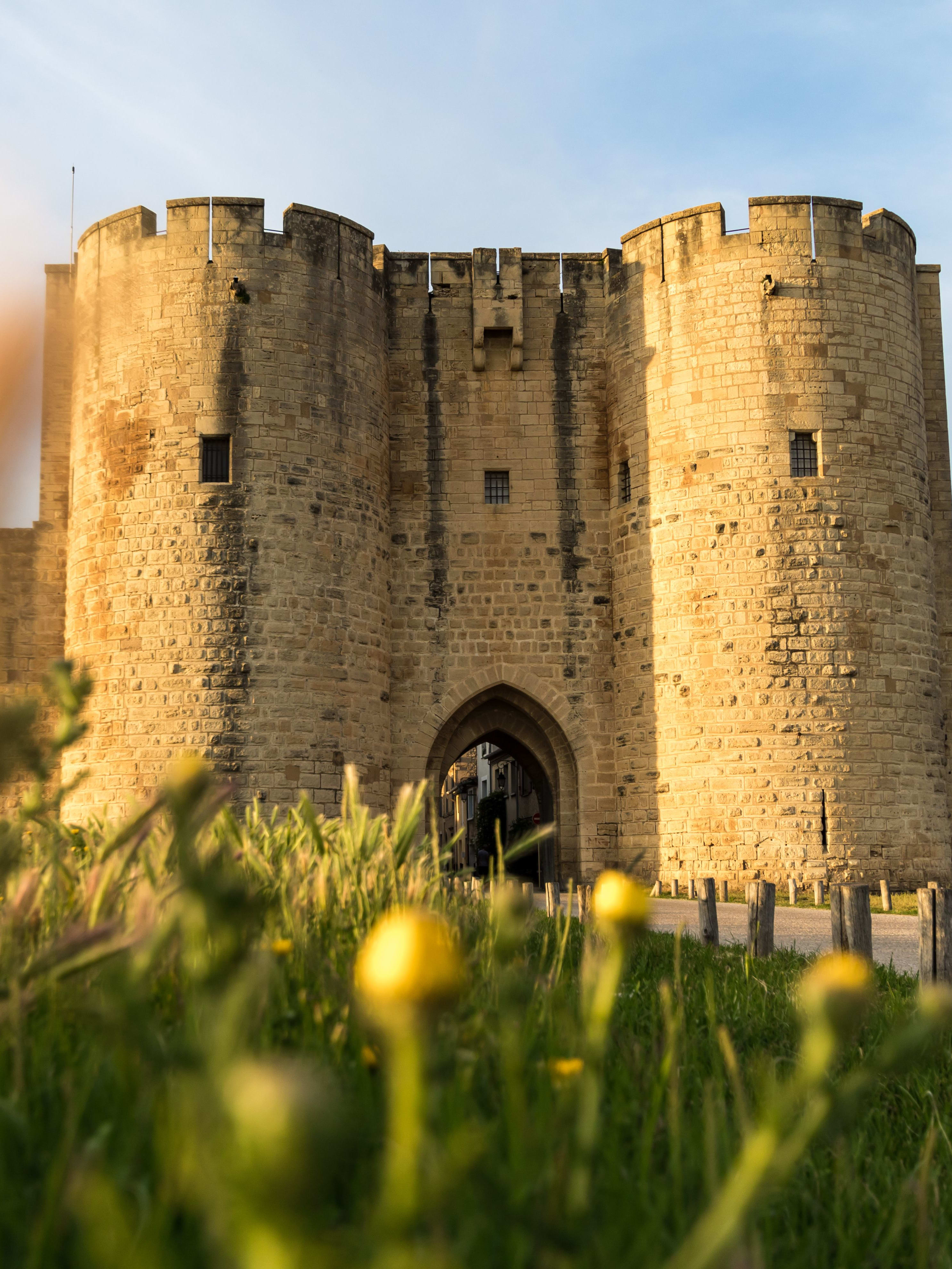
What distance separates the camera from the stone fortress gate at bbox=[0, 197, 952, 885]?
48.5ft

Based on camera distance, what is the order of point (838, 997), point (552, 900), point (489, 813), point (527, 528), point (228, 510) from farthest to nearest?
point (489, 813), point (527, 528), point (228, 510), point (552, 900), point (838, 997)

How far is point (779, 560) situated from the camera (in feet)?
49.7

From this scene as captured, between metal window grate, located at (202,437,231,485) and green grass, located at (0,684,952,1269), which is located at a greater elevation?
metal window grate, located at (202,437,231,485)

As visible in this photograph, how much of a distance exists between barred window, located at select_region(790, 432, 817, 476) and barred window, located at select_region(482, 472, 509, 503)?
4.09 meters

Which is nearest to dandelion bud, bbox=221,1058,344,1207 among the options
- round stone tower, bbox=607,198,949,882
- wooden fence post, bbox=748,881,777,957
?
wooden fence post, bbox=748,881,777,957

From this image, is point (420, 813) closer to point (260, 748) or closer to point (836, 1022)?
point (836, 1022)

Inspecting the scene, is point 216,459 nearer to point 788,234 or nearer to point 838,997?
point 788,234

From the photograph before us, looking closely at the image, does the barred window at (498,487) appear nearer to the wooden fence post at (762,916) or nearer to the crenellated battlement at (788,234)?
the crenellated battlement at (788,234)

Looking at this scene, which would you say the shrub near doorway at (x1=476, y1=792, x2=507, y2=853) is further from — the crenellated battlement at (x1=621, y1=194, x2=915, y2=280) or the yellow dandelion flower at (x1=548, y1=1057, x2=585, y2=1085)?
the yellow dandelion flower at (x1=548, y1=1057, x2=585, y2=1085)

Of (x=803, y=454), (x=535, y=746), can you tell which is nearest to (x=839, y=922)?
(x=803, y=454)

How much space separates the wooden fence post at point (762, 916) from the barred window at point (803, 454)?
9.60 metres

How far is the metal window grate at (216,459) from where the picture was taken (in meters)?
15.2

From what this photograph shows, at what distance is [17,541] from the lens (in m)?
16.8

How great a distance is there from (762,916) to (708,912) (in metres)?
0.55
